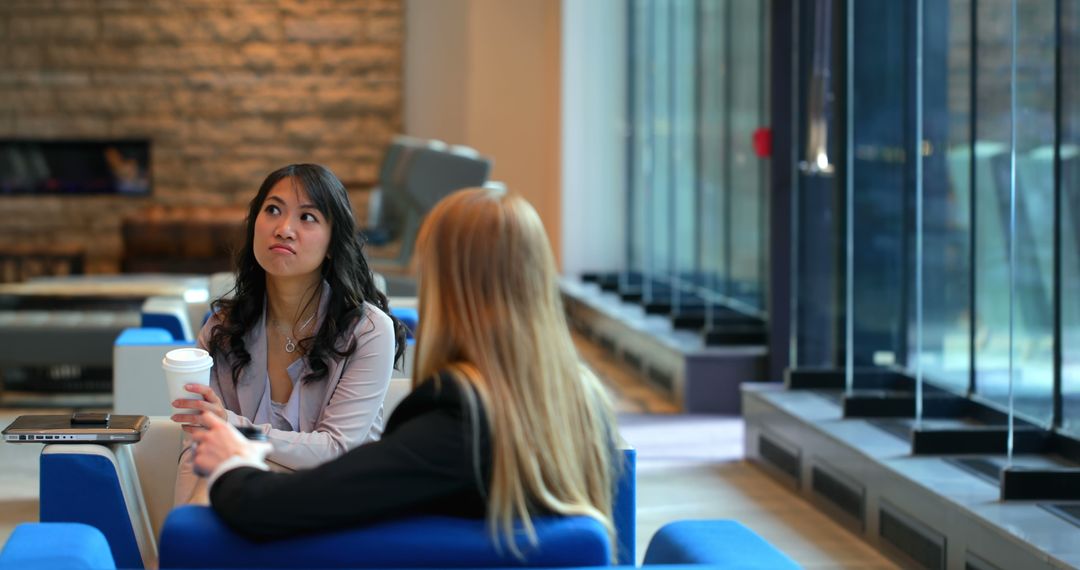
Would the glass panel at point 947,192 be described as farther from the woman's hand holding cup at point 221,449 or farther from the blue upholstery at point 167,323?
the woman's hand holding cup at point 221,449

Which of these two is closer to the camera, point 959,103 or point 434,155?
point 959,103

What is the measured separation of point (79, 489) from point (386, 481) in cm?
98

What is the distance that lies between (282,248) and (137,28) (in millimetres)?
10551

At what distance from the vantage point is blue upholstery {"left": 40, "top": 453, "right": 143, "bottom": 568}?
237 centimetres

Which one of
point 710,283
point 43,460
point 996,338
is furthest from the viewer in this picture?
point 710,283

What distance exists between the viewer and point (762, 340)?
21.8 ft

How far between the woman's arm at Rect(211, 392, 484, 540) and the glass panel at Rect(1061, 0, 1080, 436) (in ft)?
8.45

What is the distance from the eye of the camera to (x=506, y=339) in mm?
1662

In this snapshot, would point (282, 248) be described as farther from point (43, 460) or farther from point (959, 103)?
point (959, 103)

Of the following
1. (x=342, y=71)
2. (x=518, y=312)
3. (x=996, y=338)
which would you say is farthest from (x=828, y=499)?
(x=342, y=71)

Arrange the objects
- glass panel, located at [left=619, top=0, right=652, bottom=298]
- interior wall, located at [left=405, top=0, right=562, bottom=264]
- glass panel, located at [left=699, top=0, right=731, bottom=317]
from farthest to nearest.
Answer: interior wall, located at [left=405, top=0, right=562, bottom=264] < glass panel, located at [left=619, top=0, right=652, bottom=298] < glass panel, located at [left=699, top=0, right=731, bottom=317]

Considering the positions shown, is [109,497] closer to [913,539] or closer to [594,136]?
[913,539]

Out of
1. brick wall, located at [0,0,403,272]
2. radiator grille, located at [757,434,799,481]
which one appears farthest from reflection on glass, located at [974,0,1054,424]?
brick wall, located at [0,0,403,272]

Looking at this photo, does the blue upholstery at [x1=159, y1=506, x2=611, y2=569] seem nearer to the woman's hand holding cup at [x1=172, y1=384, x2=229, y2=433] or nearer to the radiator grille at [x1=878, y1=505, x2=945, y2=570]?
the woman's hand holding cup at [x1=172, y1=384, x2=229, y2=433]
